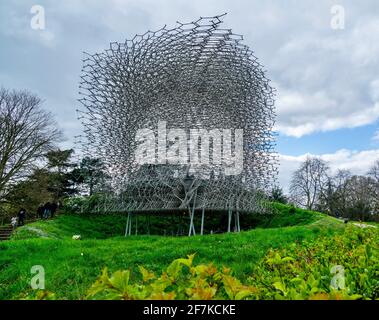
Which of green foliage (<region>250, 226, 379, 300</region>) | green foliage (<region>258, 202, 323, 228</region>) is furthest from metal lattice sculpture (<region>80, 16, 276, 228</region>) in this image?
green foliage (<region>250, 226, 379, 300</region>)

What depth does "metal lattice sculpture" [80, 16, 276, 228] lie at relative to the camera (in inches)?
1110

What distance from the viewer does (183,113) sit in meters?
28.5

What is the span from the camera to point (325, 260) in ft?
11.1

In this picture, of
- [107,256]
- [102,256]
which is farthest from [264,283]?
[102,256]

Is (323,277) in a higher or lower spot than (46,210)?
lower

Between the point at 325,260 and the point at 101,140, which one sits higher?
the point at 101,140

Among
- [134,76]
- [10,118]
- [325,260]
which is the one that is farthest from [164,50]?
[325,260]

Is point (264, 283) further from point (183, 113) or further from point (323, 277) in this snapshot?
point (183, 113)

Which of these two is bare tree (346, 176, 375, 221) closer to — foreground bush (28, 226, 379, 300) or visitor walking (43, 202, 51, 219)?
visitor walking (43, 202, 51, 219)

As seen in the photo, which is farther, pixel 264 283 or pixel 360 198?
pixel 360 198

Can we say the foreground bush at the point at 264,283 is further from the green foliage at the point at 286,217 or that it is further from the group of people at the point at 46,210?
the group of people at the point at 46,210

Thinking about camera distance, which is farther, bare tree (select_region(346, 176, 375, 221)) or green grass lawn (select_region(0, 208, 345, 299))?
bare tree (select_region(346, 176, 375, 221))
